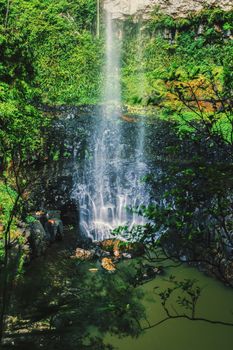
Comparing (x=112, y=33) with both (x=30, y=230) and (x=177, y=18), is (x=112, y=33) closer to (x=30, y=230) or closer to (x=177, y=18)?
(x=177, y=18)

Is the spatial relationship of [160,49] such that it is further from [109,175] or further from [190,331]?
[190,331]

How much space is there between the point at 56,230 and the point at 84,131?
5932 mm

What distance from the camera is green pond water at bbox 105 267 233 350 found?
28.7 feet

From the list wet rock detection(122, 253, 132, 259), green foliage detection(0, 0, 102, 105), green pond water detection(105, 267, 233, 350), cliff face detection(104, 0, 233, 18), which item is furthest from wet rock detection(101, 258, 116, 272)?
cliff face detection(104, 0, 233, 18)

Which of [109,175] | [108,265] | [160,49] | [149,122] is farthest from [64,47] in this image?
[108,265]

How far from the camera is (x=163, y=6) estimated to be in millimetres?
23453

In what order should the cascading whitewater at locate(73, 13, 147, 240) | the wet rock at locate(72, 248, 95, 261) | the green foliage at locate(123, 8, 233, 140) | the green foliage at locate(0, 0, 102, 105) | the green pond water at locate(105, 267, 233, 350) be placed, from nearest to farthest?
1. the green pond water at locate(105, 267, 233, 350)
2. the wet rock at locate(72, 248, 95, 261)
3. the cascading whitewater at locate(73, 13, 147, 240)
4. the green foliage at locate(0, 0, 102, 105)
5. the green foliage at locate(123, 8, 233, 140)

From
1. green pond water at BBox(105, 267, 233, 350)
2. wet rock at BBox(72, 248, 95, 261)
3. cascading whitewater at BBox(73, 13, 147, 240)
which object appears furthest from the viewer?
cascading whitewater at BBox(73, 13, 147, 240)

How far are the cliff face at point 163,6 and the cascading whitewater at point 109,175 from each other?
8.46 metres

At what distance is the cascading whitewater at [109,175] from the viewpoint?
16.0m

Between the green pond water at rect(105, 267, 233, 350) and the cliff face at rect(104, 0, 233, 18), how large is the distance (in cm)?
1827

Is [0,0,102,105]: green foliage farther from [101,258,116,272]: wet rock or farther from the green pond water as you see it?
the green pond water

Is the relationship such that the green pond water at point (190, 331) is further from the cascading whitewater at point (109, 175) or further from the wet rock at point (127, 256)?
the cascading whitewater at point (109, 175)

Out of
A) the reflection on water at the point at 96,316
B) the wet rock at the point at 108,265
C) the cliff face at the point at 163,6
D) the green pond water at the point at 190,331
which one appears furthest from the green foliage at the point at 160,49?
the green pond water at the point at 190,331
